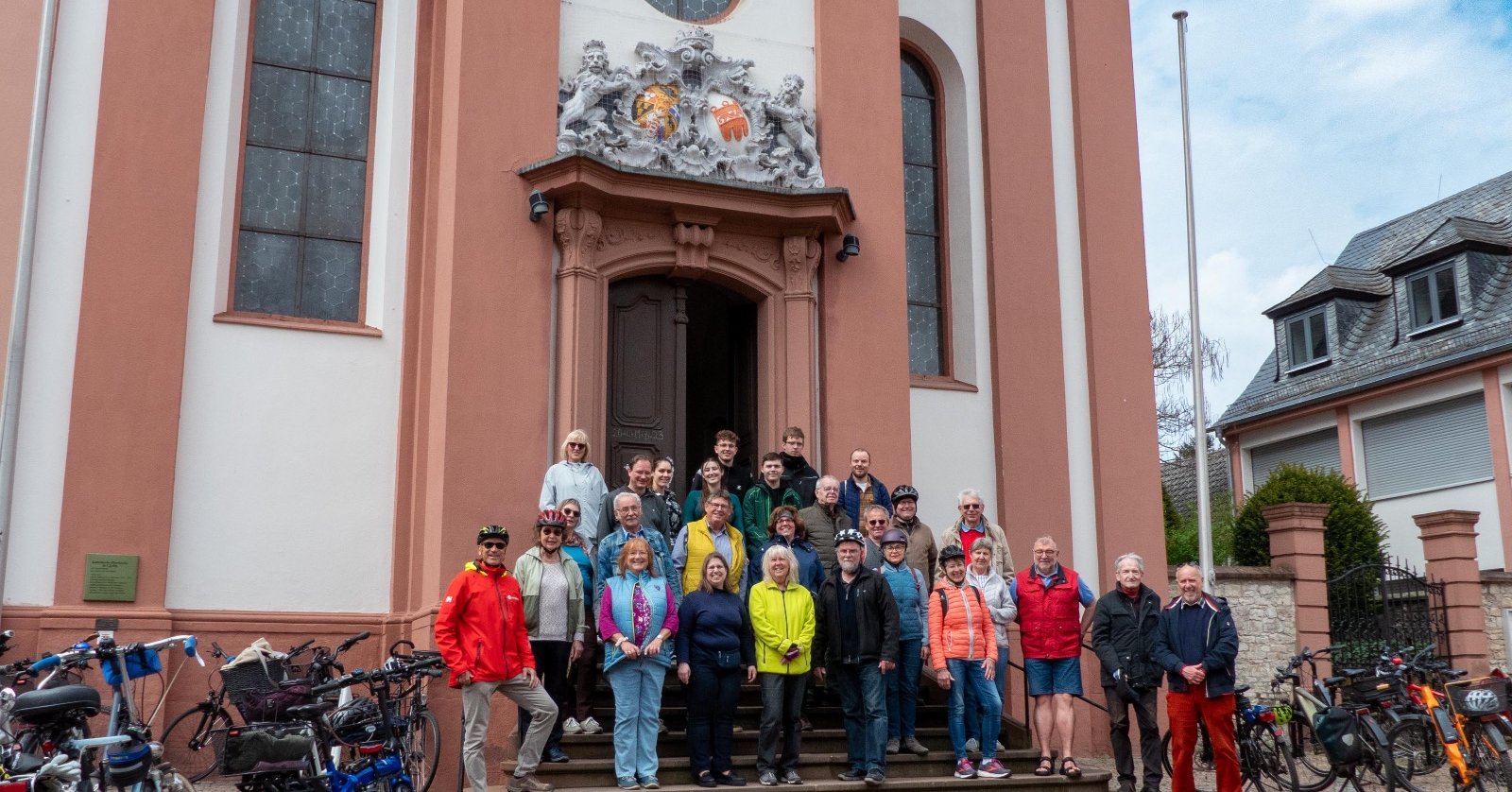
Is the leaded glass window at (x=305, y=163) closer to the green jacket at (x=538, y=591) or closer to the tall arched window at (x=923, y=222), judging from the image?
the green jacket at (x=538, y=591)

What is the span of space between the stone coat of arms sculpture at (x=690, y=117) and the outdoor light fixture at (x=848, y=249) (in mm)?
545

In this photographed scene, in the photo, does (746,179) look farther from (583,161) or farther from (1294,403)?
(1294,403)

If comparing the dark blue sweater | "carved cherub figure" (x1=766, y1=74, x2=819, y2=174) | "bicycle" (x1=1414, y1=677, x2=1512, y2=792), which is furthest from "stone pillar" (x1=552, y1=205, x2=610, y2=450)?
→ "bicycle" (x1=1414, y1=677, x2=1512, y2=792)

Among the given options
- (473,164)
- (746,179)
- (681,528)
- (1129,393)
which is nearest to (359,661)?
(681,528)

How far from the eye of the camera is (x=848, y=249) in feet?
42.8

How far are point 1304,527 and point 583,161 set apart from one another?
31.0 ft

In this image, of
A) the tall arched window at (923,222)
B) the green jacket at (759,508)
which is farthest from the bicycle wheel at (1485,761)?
the tall arched window at (923,222)

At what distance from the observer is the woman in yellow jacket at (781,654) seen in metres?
9.66

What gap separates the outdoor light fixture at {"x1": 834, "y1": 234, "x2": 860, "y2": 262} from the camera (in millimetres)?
13039

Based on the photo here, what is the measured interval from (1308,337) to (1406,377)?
4058 millimetres

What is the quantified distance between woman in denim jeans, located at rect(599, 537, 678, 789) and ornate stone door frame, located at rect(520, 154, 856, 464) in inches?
95.6

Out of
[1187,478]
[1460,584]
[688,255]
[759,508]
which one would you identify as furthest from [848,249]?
[1187,478]

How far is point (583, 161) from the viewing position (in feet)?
39.2

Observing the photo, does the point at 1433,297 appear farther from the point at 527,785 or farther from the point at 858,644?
the point at 527,785
